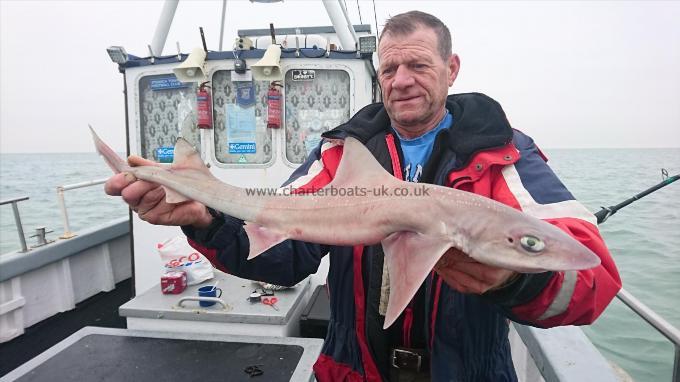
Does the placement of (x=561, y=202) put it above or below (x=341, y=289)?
above

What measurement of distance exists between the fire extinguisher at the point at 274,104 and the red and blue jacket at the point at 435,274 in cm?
306

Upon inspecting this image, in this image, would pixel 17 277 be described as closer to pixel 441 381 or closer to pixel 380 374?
pixel 380 374

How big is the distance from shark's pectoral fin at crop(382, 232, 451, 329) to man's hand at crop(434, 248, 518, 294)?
0.13m

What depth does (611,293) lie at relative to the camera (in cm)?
185

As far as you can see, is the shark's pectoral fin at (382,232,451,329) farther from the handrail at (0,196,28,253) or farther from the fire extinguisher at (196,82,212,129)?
the handrail at (0,196,28,253)

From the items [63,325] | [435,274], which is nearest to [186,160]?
[435,274]

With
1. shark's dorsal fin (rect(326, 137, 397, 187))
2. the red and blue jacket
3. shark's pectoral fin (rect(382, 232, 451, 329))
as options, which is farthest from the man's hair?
shark's pectoral fin (rect(382, 232, 451, 329))

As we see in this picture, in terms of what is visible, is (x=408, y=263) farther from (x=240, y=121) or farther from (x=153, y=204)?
(x=240, y=121)

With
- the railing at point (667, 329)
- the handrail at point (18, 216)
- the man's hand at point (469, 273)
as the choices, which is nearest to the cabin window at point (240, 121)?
the handrail at point (18, 216)

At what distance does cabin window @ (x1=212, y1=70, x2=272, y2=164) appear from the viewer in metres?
5.91

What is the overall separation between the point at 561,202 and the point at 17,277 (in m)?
7.42

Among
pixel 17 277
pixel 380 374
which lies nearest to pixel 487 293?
pixel 380 374

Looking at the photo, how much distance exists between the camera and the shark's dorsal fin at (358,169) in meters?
1.96

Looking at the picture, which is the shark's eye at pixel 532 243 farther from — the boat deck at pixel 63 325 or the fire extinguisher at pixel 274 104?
the boat deck at pixel 63 325
